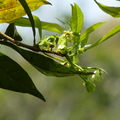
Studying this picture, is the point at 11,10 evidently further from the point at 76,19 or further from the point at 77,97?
the point at 77,97

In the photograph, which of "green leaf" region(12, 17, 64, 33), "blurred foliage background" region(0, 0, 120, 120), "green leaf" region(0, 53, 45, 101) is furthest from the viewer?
"blurred foliage background" region(0, 0, 120, 120)

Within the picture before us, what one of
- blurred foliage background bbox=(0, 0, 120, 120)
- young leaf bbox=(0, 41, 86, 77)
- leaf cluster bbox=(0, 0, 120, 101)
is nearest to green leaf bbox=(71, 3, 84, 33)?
leaf cluster bbox=(0, 0, 120, 101)

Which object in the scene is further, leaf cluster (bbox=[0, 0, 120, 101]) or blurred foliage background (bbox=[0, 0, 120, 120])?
blurred foliage background (bbox=[0, 0, 120, 120])

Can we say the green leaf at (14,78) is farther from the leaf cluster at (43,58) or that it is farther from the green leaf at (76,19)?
the green leaf at (76,19)

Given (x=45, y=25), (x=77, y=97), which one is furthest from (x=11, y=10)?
(x=77, y=97)

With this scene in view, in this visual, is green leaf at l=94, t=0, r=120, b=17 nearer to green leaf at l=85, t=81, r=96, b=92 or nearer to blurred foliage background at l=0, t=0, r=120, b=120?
green leaf at l=85, t=81, r=96, b=92

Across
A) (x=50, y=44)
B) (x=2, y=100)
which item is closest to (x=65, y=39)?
(x=50, y=44)
